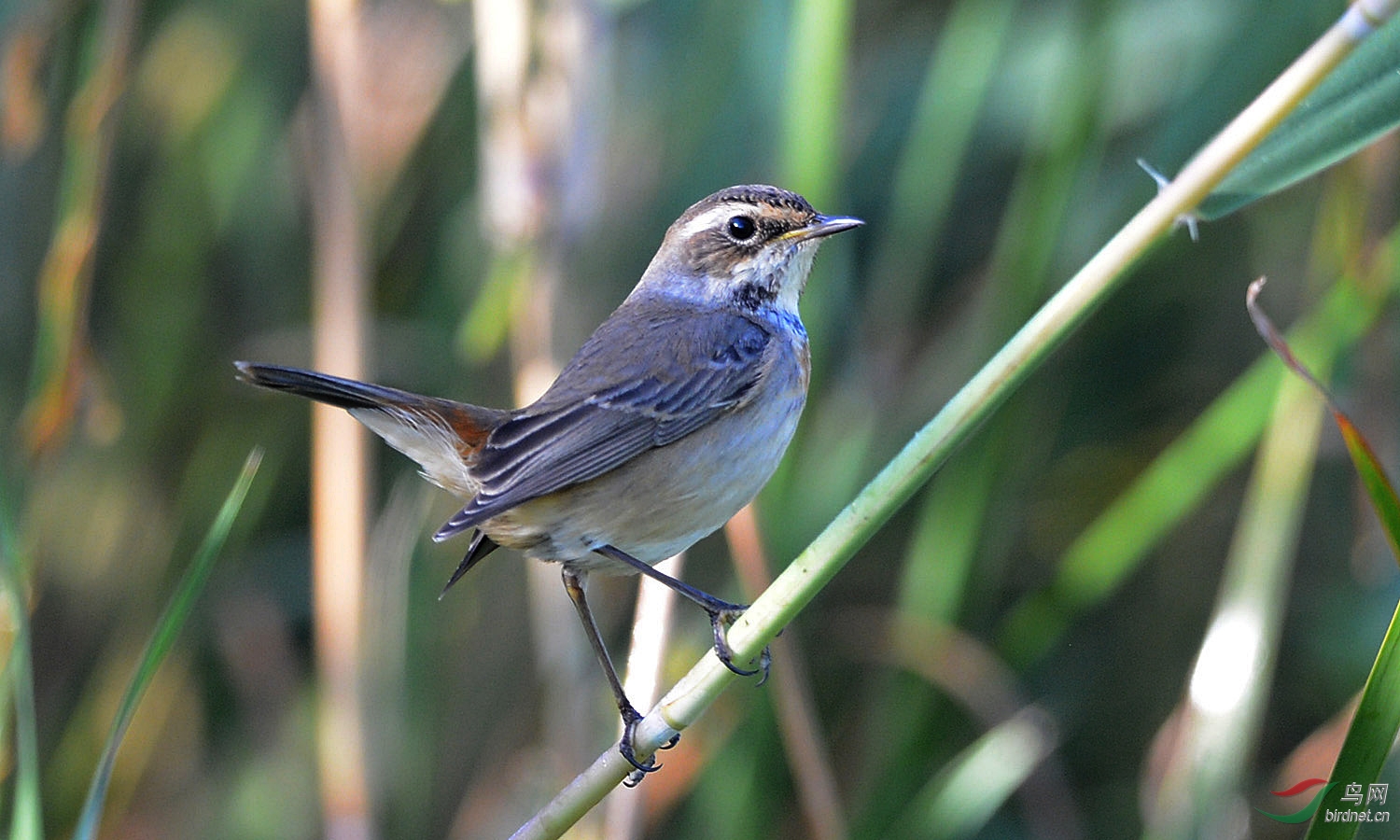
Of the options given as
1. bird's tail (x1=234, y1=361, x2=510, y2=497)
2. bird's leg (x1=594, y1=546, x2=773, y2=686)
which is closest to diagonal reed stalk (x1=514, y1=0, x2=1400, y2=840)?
bird's leg (x1=594, y1=546, x2=773, y2=686)

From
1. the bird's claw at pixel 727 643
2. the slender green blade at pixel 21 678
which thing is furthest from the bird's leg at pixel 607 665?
the slender green blade at pixel 21 678

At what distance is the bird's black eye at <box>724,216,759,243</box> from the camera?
2.98 meters

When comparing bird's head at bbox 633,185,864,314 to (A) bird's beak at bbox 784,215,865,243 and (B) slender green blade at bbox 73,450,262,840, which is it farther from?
(B) slender green blade at bbox 73,450,262,840

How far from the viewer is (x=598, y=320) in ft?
13.5

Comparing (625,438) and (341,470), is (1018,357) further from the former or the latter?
(341,470)

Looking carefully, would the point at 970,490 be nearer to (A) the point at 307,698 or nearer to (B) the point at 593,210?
(B) the point at 593,210

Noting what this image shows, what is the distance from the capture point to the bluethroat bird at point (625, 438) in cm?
251

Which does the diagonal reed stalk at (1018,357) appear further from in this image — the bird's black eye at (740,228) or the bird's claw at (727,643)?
the bird's black eye at (740,228)

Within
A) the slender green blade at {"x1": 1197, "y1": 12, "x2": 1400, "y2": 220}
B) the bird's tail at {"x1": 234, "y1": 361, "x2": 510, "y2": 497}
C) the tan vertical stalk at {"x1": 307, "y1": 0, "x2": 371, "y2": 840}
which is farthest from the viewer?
the tan vertical stalk at {"x1": 307, "y1": 0, "x2": 371, "y2": 840}

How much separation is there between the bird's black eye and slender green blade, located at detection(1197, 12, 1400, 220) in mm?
1494

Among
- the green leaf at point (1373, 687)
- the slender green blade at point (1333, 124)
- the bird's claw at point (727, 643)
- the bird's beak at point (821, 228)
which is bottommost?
the green leaf at point (1373, 687)

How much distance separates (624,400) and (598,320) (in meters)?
1.44

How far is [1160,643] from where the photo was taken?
418 centimetres

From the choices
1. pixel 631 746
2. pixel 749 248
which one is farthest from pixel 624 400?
pixel 631 746
